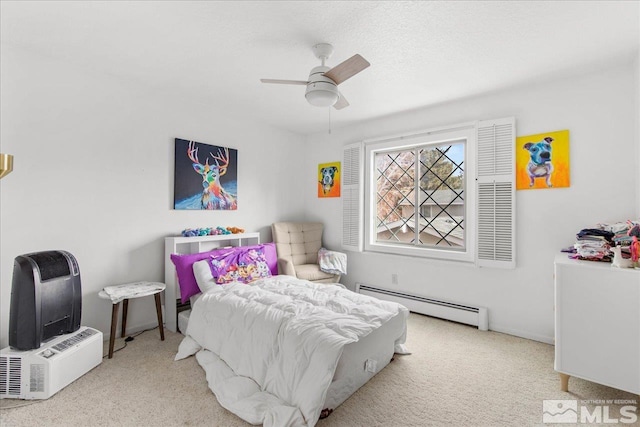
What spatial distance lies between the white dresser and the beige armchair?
96.0 inches

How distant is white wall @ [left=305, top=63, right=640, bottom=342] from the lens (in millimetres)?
2520

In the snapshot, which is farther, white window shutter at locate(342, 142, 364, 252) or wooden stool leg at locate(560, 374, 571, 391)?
white window shutter at locate(342, 142, 364, 252)

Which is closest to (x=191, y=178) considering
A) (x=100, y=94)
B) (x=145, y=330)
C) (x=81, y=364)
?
(x=100, y=94)

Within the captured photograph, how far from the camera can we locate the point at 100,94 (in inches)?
109

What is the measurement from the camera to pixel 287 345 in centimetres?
192

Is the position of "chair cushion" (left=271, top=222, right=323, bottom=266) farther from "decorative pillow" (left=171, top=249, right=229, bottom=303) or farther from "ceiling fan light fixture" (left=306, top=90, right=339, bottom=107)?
"ceiling fan light fixture" (left=306, top=90, right=339, bottom=107)

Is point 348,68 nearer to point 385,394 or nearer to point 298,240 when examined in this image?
point 385,394

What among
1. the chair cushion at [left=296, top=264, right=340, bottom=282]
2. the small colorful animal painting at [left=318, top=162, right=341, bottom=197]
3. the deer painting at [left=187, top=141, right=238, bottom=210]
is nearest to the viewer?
the deer painting at [left=187, top=141, right=238, bottom=210]

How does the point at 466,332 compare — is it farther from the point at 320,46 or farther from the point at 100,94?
the point at 100,94

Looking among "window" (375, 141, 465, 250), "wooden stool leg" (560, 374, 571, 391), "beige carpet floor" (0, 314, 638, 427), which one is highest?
"window" (375, 141, 465, 250)

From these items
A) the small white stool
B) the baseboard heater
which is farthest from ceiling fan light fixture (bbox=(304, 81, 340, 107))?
the baseboard heater

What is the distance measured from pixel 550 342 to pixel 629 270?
1.34 m

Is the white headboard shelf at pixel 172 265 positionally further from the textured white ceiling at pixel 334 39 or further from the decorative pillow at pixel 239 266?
the textured white ceiling at pixel 334 39

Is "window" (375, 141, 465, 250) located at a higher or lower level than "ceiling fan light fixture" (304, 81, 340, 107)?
lower
